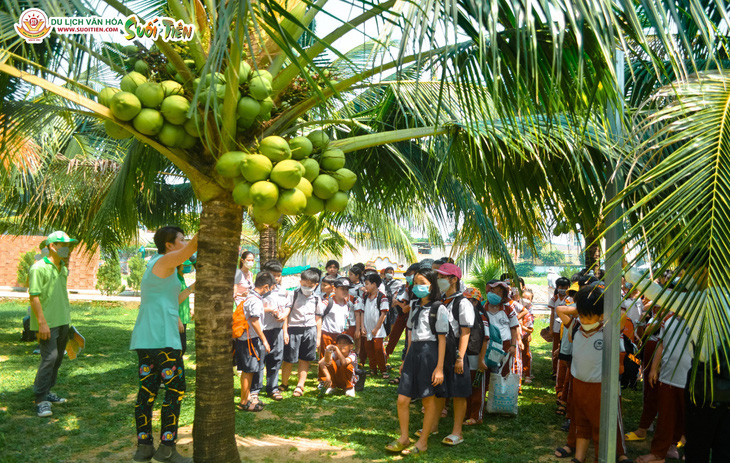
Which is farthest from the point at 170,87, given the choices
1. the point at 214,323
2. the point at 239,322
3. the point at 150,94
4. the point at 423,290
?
the point at 239,322

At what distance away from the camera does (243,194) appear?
322 centimetres

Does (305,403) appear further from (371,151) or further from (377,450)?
(371,151)

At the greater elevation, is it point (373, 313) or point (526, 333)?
point (373, 313)

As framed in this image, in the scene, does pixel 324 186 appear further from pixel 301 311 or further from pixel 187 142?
pixel 301 311

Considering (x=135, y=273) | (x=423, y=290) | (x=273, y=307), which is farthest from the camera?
(x=135, y=273)

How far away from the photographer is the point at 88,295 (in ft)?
73.3

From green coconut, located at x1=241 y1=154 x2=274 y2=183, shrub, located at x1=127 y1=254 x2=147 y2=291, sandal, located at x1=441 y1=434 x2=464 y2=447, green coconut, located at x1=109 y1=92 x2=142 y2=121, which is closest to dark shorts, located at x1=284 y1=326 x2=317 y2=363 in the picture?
sandal, located at x1=441 y1=434 x2=464 y2=447

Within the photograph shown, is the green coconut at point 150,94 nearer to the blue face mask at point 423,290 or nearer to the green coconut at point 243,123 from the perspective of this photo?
the green coconut at point 243,123

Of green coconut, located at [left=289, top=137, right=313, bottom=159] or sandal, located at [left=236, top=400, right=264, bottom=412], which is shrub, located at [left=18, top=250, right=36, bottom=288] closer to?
sandal, located at [left=236, top=400, right=264, bottom=412]

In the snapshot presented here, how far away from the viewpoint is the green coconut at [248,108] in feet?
11.3

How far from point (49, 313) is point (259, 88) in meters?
4.48

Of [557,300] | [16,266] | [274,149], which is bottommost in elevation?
[557,300]

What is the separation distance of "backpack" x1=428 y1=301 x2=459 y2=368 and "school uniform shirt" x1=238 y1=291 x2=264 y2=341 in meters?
2.26

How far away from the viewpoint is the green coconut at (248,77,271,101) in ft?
11.2
